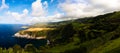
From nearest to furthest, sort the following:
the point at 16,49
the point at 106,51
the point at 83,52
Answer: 1. the point at 106,51
2. the point at 83,52
3. the point at 16,49

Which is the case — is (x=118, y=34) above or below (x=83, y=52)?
above

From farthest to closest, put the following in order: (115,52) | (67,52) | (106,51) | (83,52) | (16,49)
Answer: (16,49)
(67,52)
(83,52)
(106,51)
(115,52)

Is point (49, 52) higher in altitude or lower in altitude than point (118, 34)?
lower

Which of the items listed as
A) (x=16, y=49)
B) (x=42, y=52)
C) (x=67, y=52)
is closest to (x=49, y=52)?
(x=42, y=52)

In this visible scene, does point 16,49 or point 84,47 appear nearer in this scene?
point 84,47

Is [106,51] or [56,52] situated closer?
[106,51]

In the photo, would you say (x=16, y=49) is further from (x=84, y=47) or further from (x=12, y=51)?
(x=84, y=47)

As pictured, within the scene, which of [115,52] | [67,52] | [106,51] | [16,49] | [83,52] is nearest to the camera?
[115,52]

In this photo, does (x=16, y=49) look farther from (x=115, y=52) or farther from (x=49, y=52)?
(x=115, y=52)

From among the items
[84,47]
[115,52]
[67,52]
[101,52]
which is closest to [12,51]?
[67,52]
